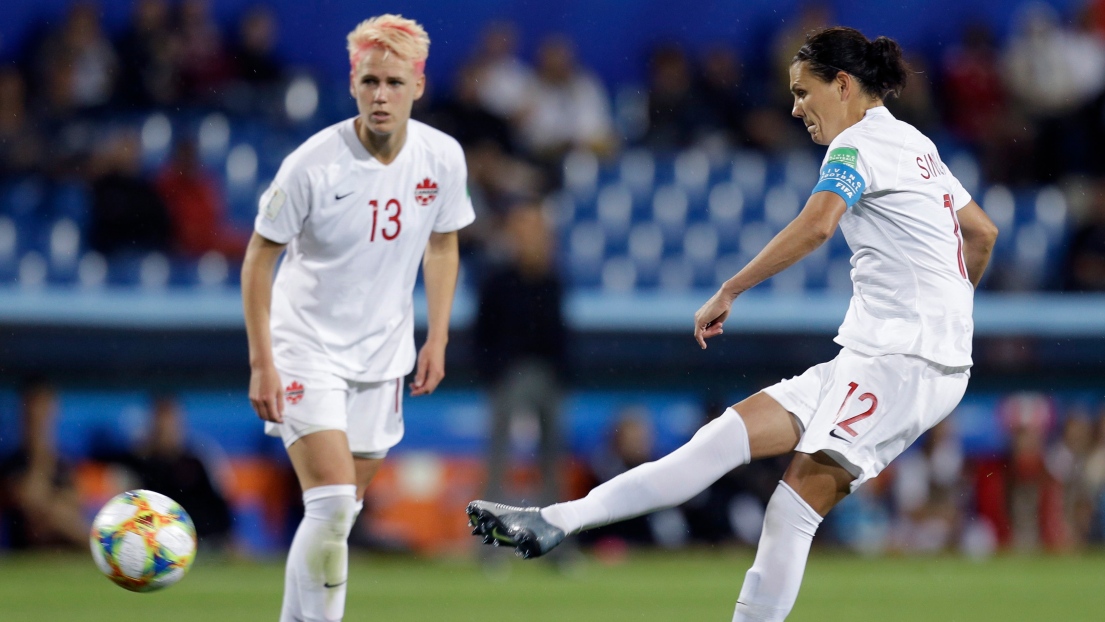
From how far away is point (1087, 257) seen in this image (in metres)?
12.5

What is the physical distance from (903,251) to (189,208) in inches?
326

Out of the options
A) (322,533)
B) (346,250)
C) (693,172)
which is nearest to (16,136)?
(693,172)

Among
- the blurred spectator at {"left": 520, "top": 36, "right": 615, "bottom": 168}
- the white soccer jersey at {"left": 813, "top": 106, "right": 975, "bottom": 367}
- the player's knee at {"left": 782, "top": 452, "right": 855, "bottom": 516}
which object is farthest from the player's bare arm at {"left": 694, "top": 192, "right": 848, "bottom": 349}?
the blurred spectator at {"left": 520, "top": 36, "right": 615, "bottom": 168}

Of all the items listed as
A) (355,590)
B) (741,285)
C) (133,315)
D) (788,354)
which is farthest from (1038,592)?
(133,315)

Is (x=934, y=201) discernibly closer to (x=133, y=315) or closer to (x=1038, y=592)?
(x=1038, y=592)

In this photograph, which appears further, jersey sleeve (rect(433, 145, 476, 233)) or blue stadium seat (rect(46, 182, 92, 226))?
blue stadium seat (rect(46, 182, 92, 226))

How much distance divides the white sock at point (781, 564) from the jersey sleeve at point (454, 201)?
185 centimetres

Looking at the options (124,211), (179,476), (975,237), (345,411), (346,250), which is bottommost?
(179,476)

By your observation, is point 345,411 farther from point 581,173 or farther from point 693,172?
point 693,172

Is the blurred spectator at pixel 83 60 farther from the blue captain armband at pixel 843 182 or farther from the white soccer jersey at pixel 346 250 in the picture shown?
the blue captain armband at pixel 843 182

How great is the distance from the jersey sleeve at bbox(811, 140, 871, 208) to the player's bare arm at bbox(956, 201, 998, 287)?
70 centimetres

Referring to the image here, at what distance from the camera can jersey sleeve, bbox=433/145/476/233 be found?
19.1 feet

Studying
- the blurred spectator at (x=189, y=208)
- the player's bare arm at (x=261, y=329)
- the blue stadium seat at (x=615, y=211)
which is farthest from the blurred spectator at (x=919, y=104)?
the player's bare arm at (x=261, y=329)

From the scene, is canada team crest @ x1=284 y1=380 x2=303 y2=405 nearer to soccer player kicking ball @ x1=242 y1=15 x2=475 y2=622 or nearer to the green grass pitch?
soccer player kicking ball @ x1=242 y1=15 x2=475 y2=622
